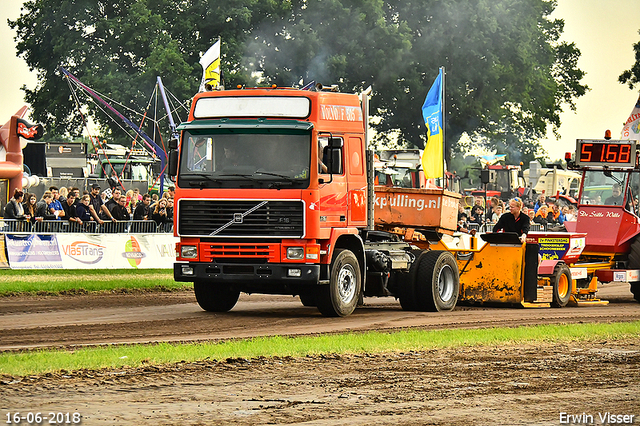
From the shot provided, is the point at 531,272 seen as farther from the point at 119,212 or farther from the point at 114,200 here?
the point at 114,200

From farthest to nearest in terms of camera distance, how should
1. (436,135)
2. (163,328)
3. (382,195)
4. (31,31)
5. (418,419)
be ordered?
1. (31,31)
2. (436,135)
3. (382,195)
4. (163,328)
5. (418,419)

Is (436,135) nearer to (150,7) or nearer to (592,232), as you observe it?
(592,232)

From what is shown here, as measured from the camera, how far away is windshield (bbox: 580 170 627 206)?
2084 centimetres

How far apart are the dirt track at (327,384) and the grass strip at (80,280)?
4.95 metres

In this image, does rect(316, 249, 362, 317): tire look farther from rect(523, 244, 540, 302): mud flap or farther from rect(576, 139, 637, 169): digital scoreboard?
rect(576, 139, 637, 169): digital scoreboard

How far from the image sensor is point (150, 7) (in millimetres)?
51562

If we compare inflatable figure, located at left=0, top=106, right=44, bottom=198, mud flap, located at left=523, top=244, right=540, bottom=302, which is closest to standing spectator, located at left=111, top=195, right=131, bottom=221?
inflatable figure, located at left=0, top=106, right=44, bottom=198

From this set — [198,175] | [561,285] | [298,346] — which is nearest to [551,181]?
[561,285]

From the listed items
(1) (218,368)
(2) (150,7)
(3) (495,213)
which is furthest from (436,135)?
(2) (150,7)

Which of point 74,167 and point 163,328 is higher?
point 74,167

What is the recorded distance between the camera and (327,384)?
31.1 ft

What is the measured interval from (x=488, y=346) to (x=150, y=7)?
4238 centimetres

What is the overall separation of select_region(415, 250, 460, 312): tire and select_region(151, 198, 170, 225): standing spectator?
9273mm

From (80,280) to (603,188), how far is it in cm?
1137
